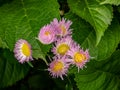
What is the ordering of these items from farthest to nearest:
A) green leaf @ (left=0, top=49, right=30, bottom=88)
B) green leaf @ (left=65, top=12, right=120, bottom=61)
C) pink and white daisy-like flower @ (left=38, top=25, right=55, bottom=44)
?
1. green leaf @ (left=0, top=49, right=30, bottom=88)
2. green leaf @ (left=65, top=12, right=120, bottom=61)
3. pink and white daisy-like flower @ (left=38, top=25, right=55, bottom=44)

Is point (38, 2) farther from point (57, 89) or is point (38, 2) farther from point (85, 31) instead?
point (57, 89)

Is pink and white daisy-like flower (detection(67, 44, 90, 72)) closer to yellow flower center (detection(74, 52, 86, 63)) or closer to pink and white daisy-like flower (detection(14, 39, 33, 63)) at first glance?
yellow flower center (detection(74, 52, 86, 63))

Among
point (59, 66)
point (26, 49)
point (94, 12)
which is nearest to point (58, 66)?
point (59, 66)

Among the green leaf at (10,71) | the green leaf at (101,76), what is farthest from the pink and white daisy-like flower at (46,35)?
the green leaf at (10,71)

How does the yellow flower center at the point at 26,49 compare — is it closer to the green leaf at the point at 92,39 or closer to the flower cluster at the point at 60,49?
the flower cluster at the point at 60,49

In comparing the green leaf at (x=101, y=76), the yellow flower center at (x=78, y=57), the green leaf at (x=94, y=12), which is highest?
the green leaf at (x=94, y=12)

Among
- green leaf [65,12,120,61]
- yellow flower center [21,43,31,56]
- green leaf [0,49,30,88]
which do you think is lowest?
green leaf [0,49,30,88]

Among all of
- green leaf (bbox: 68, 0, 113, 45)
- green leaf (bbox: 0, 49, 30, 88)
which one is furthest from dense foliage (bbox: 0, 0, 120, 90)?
green leaf (bbox: 0, 49, 30, 88)
